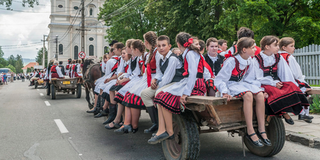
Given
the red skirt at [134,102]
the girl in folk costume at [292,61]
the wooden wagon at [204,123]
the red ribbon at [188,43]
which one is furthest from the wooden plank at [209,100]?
the girl in folk costume at [292,61]

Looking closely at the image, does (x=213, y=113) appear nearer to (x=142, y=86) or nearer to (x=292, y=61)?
(x=142, y=86)

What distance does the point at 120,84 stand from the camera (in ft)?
19.1

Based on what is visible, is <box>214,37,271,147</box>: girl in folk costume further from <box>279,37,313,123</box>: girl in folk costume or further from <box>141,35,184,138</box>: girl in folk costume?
<box>279,37,313,123</box>: girl in folk costume

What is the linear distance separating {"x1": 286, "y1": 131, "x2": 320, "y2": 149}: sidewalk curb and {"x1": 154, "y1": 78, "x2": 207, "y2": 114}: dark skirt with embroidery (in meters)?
2.49

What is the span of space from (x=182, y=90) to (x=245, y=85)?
0.91 m

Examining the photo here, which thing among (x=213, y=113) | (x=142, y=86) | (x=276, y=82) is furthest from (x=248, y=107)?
(x=142, y=86)

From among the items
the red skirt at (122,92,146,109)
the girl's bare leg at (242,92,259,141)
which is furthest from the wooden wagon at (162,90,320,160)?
the red skirt at (122,92,146,109)

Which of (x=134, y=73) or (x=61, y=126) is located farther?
(x=61, y=126)

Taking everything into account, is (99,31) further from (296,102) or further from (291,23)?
(296,102)

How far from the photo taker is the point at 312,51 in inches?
371

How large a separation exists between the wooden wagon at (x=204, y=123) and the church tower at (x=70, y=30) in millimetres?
66260

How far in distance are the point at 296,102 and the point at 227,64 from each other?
41.5 inches

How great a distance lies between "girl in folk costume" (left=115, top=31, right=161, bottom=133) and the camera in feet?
15.4

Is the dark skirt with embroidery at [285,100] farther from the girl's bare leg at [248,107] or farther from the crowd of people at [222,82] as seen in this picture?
the girl's bare leg at [248,107]
